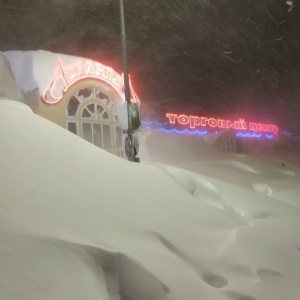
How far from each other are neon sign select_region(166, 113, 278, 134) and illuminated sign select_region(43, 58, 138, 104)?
543cm

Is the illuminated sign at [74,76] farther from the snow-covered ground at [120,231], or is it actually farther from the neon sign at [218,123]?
the neon sign at [218,123]

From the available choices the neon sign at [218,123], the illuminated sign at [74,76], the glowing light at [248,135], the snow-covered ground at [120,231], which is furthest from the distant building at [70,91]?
the glowing light at [248,135]

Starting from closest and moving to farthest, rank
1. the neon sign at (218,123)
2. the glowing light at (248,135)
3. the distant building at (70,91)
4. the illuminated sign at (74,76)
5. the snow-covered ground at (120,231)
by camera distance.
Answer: the snow-covered ground at (120,231)
the distant building at (70,91)
the illuminated sign at (74,76)
the neon sign at (218,123)
the glowing light at (248,135)

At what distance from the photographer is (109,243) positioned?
3.61m

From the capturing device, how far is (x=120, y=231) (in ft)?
13.4

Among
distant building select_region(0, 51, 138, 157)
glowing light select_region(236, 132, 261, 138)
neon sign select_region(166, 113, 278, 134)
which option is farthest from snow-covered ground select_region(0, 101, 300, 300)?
glowing light select_region(236, 132, 261, 138)

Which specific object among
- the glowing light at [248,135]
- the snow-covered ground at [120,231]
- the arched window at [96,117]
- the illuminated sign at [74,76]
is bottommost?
the snow-covered ground at [120,231]

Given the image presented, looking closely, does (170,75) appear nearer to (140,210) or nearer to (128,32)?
(128,32)

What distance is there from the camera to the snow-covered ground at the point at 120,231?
2949mm

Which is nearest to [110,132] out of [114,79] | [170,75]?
[114,79]

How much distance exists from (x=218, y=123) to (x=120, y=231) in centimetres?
1871

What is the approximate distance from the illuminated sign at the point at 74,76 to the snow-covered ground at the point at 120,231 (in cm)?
481

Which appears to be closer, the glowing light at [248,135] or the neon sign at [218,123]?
the neon sign at [218,123]

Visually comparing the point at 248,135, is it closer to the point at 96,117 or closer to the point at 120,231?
the point at 96,117
